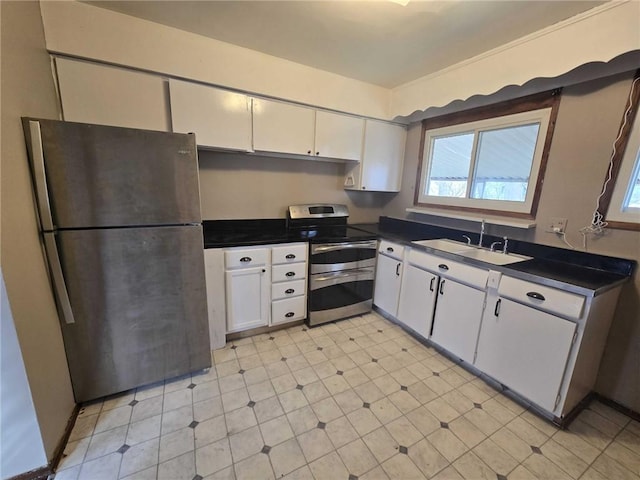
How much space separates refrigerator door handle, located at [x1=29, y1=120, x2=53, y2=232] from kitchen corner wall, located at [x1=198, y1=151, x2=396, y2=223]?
3.91 feet

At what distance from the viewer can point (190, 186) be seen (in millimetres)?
1686

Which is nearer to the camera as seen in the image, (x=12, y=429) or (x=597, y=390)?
(x=12, y=429)

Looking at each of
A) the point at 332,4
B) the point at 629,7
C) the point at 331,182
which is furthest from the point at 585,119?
the point at 331,182

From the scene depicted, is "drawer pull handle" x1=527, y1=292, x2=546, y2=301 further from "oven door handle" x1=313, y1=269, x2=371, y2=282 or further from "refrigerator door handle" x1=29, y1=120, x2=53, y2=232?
"refrigerator door handle" x1=29, y1=120, x2=53, y2=232

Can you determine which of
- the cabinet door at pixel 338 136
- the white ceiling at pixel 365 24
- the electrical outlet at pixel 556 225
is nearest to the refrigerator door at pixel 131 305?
the white ceiling at pixel 365 24

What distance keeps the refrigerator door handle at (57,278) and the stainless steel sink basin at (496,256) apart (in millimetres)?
2615

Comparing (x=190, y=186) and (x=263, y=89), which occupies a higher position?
(x=263, y=89)

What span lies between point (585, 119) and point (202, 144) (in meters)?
2.74

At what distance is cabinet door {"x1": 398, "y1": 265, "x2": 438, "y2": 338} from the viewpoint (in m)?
2.29

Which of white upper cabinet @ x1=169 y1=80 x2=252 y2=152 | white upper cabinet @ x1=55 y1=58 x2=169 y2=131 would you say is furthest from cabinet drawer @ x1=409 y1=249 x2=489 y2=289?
white upper cabinet @ x1=55 y1=58 x2=169 y2=131

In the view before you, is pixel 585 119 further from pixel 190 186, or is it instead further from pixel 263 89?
pixel 190 186

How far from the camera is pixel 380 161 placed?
300 centimetres

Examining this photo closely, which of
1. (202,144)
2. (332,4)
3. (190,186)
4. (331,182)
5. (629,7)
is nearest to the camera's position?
(629,7)

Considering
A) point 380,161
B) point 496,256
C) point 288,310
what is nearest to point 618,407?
point 496,256
